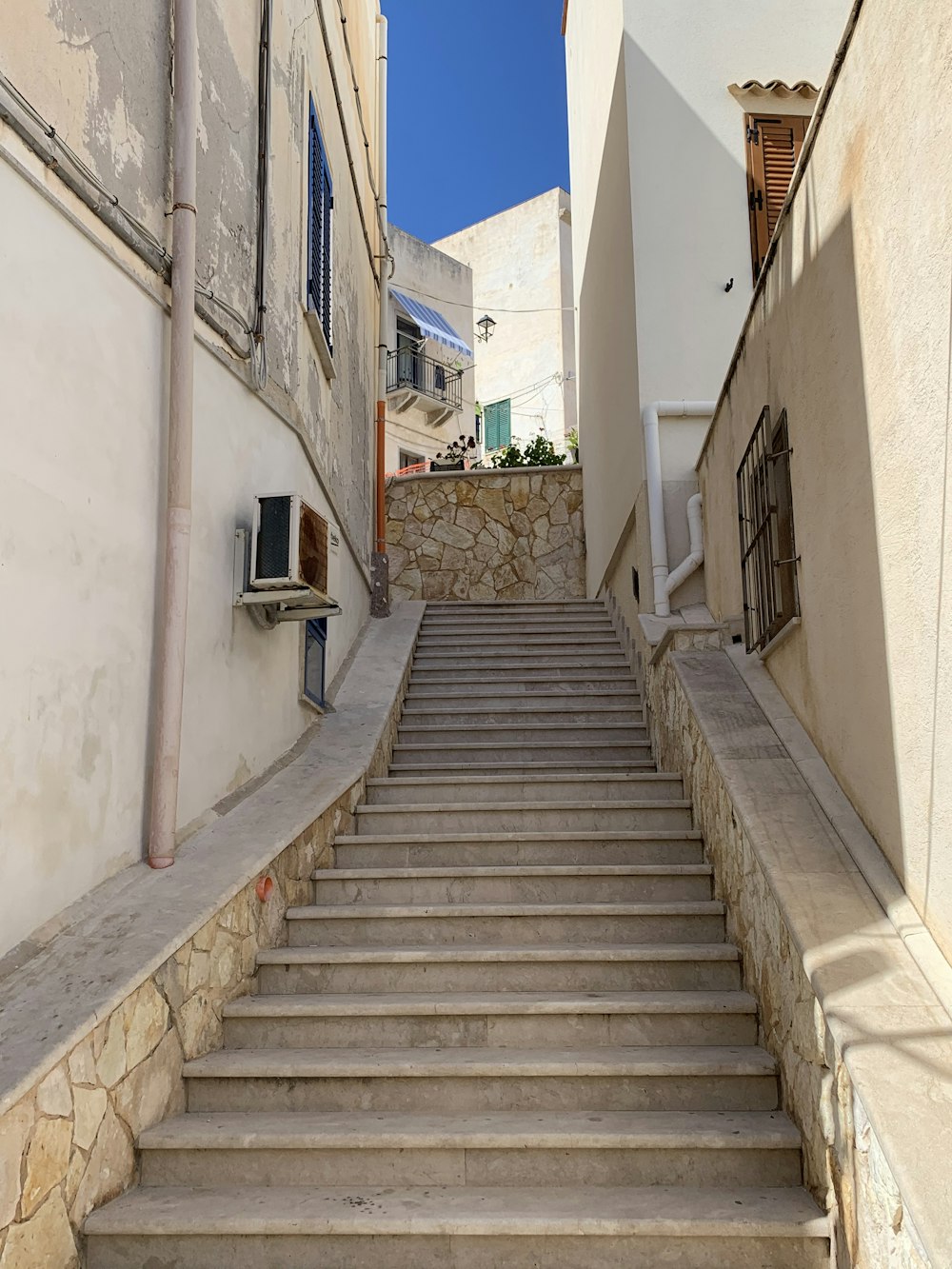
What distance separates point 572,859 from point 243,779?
1665mm

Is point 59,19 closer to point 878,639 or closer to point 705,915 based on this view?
point 878,639

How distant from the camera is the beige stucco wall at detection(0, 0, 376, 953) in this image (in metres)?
3.15

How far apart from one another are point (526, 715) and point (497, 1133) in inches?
174

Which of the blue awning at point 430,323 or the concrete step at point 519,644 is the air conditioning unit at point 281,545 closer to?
the concrete step at point 519,644

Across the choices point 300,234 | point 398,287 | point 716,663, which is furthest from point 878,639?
point 398,287

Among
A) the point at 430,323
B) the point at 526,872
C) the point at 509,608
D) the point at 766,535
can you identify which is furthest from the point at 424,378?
the point at 526,872

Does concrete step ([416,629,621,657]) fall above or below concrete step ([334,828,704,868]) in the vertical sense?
above

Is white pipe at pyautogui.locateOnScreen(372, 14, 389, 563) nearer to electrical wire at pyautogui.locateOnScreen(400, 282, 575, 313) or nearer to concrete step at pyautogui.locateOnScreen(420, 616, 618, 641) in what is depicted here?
concrete step at pyautogui.locateOnScreen(420, 616, 618, 641)

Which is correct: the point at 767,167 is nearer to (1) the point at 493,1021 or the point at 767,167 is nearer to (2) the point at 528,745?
(2) the point at 528,745

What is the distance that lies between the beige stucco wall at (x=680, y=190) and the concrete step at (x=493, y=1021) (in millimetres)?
3866

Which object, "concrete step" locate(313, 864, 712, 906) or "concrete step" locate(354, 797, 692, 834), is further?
"concrete step" locate(354, 797, 692, 834)

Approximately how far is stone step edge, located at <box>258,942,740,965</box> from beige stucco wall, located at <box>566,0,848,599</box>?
3520 mm

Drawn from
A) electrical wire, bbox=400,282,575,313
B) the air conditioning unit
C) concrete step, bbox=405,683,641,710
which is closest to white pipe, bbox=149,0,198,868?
the air conditioning unit

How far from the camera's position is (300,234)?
664 cm
